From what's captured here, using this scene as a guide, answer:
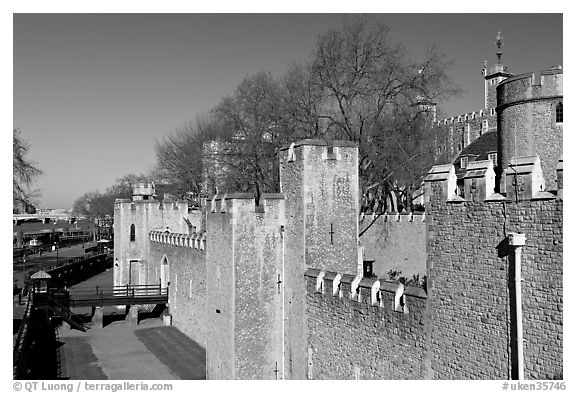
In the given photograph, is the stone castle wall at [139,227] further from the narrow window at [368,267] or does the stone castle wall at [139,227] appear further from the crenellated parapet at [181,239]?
the narrow window at [368,267]

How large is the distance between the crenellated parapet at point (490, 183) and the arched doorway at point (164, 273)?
21.4 meters

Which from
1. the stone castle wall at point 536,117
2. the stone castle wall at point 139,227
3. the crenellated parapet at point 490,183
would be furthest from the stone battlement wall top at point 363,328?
the stone castle wall at point 139,227

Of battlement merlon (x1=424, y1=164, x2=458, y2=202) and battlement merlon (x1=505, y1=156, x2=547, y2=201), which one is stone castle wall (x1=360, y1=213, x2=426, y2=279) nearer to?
battlement merlon (x1=424, y1=164, x2=458, y2=202)

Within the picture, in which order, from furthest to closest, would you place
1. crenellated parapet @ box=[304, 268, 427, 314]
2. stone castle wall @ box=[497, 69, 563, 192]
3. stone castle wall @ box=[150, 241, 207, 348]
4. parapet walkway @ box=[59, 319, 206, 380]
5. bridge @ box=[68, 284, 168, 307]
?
bridge @ box=[68, 284, 168, 307]
stone castle wall @ box=[150, 241, 207, 348]
parapet walkway @ box=[59, 319, 206, 380]
stone castle wall @ box=[497, 69, 563, 192]
crenellated parapet @ box=[304, 268, 427, 314]

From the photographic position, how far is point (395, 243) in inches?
998

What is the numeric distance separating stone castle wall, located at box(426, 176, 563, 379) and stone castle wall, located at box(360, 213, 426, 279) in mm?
14238

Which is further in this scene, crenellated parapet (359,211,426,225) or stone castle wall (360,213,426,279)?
crenellated parapet (359,211,426,225)

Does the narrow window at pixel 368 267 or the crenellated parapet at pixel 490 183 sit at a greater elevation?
the crenellated parapet at pixel 490 183

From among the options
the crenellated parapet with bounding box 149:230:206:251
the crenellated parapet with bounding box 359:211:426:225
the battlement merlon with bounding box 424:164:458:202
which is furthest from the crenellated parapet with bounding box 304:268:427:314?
the crenellated parapet with bounding box 359:211:426:225

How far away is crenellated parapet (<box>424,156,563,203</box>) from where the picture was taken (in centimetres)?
817

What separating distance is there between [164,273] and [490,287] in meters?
23.5

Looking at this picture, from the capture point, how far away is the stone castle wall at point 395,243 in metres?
24.4

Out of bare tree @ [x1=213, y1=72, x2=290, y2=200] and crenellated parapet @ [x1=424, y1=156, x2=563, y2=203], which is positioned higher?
bare tree @ [x1=213, y1=72, x2=290, y2=200]
